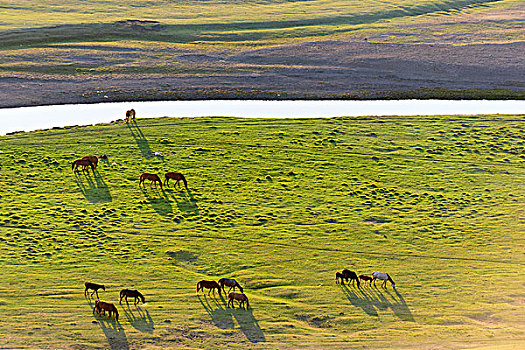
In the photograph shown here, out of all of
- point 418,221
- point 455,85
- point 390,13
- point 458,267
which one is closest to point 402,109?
point 455,85

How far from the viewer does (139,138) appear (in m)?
42.7

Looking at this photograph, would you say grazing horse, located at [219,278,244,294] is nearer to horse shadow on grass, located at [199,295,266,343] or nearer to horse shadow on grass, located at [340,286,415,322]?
horse shadow on grass, located at [199,295,266,343]

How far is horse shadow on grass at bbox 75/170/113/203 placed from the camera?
33.0 m

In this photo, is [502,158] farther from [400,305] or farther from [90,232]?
[90,232]

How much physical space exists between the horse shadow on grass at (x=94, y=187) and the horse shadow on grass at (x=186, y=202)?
11.9 feet

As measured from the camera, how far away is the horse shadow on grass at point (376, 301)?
22.9m

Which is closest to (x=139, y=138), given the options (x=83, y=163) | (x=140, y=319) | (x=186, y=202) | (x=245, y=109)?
(x=83, y=163)

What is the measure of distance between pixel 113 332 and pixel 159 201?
12268 millimetres

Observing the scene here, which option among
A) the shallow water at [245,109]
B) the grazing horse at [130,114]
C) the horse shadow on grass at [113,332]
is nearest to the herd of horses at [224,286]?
the horse shadow on grass at [113,332]

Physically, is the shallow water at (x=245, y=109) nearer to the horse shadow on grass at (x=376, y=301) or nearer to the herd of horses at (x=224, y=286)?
the herd of horses at (x=224, y=286)

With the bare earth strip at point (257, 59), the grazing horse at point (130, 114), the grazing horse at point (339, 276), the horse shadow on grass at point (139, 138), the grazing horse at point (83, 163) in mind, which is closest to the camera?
the grazing horse at point (339, 276)

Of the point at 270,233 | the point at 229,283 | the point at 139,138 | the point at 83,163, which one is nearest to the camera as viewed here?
the point at 229,283

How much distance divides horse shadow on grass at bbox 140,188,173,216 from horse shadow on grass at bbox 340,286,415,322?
1128cm

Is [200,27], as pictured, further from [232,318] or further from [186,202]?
[232,318]
